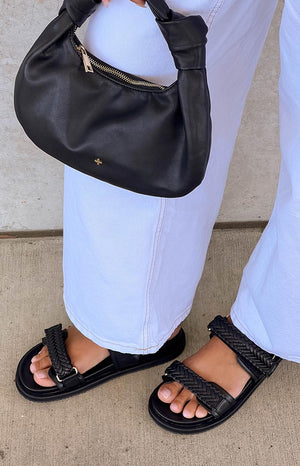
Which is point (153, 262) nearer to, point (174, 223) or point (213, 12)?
point (174, 223)

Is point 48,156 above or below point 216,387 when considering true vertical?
above

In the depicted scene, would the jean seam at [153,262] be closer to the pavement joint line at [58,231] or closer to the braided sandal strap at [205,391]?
the braided sandal strap at [205,391]

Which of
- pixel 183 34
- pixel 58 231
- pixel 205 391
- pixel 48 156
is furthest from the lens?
pixel 58 231

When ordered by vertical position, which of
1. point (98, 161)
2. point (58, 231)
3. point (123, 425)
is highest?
point (98, 161)

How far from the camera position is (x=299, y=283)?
0.82m

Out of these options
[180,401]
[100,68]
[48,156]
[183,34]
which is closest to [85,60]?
[100,68]

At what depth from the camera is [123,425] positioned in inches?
38.5

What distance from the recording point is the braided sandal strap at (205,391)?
957mm

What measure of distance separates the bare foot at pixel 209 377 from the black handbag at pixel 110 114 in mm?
450

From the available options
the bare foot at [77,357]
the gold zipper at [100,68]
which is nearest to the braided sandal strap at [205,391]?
the bare foot at [77,357]

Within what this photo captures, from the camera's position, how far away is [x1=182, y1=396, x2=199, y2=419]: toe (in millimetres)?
959

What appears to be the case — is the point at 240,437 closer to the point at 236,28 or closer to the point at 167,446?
the point at 167,446

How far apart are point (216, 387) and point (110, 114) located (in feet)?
1.83

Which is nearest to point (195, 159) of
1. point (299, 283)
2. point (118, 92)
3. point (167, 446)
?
point (118, 92)
